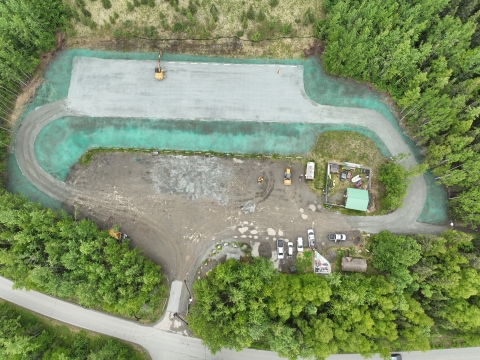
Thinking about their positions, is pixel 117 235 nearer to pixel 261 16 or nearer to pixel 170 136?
pixel 170 136

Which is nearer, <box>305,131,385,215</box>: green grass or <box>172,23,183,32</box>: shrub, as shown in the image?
<box>305,131,385,215</box>: green grass

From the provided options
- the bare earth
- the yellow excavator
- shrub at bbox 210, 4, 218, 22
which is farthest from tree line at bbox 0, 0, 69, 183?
shrub at bbox 210, 4, 218, 22

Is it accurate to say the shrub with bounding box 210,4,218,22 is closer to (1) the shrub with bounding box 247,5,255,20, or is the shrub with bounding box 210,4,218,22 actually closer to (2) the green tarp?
(1) the shrub with bounding box 247,5,255,20

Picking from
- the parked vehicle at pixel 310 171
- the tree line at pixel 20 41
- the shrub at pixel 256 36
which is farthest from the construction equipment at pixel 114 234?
the shrub at pixel 256 36

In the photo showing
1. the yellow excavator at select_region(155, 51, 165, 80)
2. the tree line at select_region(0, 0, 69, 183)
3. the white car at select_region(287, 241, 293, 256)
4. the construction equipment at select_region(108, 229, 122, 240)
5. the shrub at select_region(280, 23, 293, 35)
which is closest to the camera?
the tree line at select_region(0, 0, 69, 183)

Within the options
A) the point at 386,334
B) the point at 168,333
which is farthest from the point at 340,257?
the point at 168,333

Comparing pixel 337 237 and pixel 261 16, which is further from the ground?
pixel 261 16

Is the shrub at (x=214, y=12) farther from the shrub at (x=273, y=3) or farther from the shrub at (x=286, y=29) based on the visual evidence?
the shrub at (x=286, y=29)

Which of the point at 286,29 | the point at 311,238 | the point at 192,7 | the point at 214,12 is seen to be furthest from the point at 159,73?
the point at 311,238

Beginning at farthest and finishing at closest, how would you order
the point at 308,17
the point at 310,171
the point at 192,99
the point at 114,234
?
the point at 308,17, the point at 192,99, the point at 310,171, the point at 114,234
